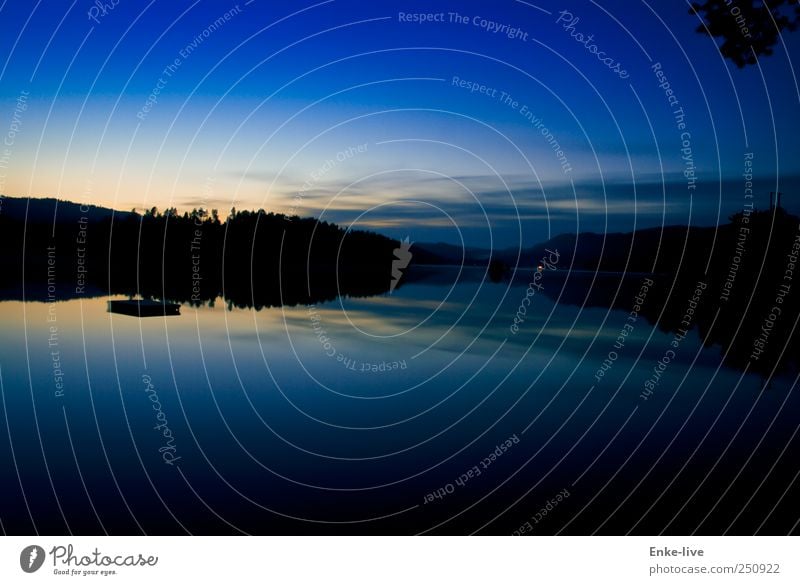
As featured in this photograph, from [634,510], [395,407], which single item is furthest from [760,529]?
[395,407]

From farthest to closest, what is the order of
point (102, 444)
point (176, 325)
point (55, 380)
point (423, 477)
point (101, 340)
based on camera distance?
point (176, 325), point (101, 340), point (55, 380), point (102, 444), point (423, 477)

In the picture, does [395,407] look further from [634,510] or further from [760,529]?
[760,529]

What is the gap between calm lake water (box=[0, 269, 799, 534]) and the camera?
12656mm

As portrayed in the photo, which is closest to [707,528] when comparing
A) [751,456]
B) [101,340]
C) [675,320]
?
[751,456]

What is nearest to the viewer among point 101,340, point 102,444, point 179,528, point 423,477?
point 179,528

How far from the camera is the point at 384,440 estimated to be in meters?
15.8

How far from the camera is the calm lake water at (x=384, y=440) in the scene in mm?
12656

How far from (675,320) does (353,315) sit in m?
17.3

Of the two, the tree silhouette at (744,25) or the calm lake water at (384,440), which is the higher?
the tree silhouette at (744,25)

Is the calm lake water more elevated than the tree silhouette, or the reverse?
the tree silhouette

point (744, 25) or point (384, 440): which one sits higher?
point (744, 25)

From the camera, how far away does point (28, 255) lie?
114 metres

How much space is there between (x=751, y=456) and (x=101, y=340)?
22.1 meters

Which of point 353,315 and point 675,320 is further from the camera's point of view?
point 675,320
